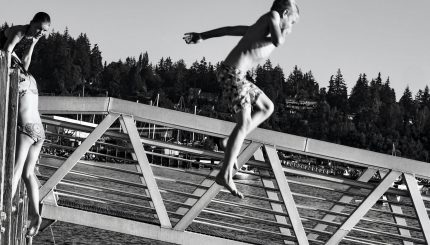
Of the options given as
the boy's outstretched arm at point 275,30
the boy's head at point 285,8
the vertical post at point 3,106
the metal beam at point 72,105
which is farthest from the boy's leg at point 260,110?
the metal beam at point 72,105

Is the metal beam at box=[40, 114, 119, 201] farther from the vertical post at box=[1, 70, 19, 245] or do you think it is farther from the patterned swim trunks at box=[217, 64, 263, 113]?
the patterned swim trunks at box=[217, 64, 263, 113]

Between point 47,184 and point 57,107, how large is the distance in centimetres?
95

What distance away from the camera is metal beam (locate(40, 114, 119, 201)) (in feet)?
37.9

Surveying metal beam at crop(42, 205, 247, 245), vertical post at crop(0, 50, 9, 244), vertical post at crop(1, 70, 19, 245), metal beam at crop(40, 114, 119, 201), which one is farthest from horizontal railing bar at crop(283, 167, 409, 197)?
vertical post at crop(0, 50, 9, 244)

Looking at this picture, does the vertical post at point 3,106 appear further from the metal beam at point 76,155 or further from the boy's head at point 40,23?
the metal beam at point 76,155

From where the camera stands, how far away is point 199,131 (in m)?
11.5

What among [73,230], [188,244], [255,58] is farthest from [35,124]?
[73,230]

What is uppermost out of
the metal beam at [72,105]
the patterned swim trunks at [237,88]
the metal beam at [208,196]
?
the patterned swim trunks at [237,88]

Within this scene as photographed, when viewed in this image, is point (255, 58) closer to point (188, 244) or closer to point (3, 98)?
point (3, 98)

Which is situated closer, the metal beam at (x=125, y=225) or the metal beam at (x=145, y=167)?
the metal beam at (x=145, y=167)

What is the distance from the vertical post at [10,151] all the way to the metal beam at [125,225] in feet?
13.1

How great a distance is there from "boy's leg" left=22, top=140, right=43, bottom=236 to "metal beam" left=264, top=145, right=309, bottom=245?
126 inches

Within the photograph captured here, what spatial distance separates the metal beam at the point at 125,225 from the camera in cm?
1202

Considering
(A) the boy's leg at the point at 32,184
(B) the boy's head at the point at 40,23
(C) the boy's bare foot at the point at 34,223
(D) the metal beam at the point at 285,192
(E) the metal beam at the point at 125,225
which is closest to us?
(B) the boy's head at the point at 40,23
